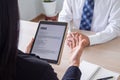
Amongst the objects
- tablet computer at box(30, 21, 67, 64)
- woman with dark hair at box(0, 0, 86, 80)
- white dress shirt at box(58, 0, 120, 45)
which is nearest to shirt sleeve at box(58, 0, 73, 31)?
white dress shirt at box(58, 0, 120, 45)

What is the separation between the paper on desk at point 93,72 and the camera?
1.06 metres

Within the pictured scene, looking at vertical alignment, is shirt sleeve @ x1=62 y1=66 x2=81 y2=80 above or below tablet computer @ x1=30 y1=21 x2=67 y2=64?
below

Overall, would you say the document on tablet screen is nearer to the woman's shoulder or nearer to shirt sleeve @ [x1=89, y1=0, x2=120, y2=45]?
shirt sleeve @ [x1=89, y1=0, x2=120, y2=45]

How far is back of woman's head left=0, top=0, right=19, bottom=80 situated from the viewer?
59cm

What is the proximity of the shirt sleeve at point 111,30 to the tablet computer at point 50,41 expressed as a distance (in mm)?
243

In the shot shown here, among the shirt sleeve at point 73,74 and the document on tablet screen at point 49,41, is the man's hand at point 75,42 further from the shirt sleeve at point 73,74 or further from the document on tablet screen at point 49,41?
the shirt sleeve at point 73,74

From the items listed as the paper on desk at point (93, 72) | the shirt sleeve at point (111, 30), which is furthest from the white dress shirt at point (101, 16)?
the paper on desk at point (93, 72)

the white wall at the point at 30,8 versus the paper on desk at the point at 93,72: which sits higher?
the white wall at the point at 30,8

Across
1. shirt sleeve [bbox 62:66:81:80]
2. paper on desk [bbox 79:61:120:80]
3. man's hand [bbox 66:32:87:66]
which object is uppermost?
man's hand [bbox 66:32:87:66]

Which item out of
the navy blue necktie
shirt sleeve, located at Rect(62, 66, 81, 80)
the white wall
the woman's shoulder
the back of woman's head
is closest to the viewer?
the back of woman's head

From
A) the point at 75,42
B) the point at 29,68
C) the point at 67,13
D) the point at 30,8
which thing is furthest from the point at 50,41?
the point at 30,8

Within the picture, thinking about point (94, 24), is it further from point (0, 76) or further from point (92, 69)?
point (0, 76)

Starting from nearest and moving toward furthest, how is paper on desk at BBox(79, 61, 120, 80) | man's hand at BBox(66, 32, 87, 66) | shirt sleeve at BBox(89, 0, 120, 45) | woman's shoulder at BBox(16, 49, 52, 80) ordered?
woman's shoulder at BBox(16, 49, 52, 80), paper on desk at BBox(79, 61, 120, 80), man's hand at BBox(66, 32, 87, 66), shirt sleeve at BBox(89, 0, 120, 45)

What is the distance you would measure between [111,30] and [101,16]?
0.21 metres
